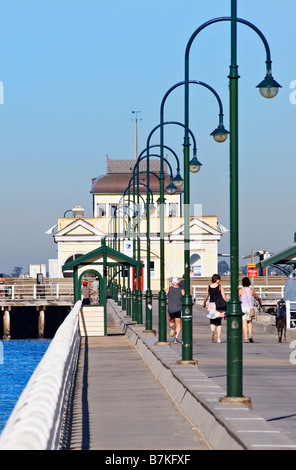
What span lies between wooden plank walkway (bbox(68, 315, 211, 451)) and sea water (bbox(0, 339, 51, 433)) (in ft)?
25.8

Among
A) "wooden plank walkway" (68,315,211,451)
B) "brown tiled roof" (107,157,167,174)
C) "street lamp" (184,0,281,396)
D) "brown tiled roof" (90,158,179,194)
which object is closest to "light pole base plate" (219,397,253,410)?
"street lamp" (184,0,281,396)

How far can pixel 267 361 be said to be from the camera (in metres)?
21.8

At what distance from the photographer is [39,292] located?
7719 centimetres

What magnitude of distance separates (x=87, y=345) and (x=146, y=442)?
19.3 m

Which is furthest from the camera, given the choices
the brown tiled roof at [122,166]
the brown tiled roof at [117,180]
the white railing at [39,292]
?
the brown tiled roof at [122,166]

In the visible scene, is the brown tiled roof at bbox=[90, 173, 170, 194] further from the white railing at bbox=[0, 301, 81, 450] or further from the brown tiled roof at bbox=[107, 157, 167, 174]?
the white railing at bbox=[0, 301, 81, 450]

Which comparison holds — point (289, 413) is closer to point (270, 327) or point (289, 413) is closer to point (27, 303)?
point (270, 327)

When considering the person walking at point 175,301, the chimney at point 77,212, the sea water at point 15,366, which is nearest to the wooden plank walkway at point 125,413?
the person walking at point 175,301

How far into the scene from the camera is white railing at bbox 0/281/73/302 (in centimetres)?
7562

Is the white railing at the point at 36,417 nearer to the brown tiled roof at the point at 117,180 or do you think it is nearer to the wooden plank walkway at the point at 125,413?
the wooden plank walkway at the point at 125,413

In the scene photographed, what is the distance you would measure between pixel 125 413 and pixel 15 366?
3904cm

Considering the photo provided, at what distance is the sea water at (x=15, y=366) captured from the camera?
35.8m

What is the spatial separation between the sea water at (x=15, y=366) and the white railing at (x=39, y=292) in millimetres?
3447

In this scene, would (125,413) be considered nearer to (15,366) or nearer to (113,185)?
(15,366)
